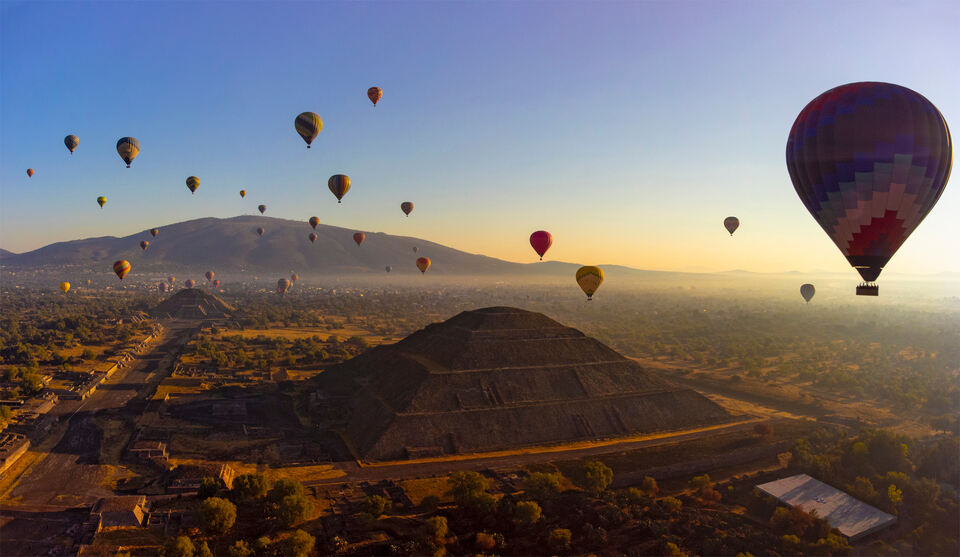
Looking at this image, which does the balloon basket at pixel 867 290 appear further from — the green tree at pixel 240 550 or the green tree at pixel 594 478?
the green tree at pixel 240 550

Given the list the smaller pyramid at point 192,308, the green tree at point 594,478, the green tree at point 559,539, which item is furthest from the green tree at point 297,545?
the smaller pyramid at point 192,308

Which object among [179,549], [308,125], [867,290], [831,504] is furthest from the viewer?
[308,125]

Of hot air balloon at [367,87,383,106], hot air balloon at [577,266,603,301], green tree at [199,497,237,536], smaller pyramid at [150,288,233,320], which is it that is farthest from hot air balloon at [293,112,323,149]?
smaller pyramid at [150,288,233,320]

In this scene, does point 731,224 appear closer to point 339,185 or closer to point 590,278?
point 590,278

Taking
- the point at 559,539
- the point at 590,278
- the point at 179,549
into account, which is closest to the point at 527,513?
the point at 559,539

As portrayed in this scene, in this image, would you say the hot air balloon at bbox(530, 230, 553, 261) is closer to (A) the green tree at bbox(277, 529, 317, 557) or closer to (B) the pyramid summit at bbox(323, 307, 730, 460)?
(B) the pyramid summit at bbox(323, 307, 730, 460)

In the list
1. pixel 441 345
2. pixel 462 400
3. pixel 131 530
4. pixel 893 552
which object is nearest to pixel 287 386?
pixel 441 345
